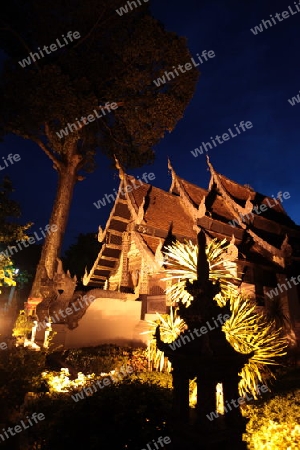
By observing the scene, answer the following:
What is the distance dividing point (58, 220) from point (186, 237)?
6.79 metres

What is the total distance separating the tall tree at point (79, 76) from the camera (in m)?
14.0

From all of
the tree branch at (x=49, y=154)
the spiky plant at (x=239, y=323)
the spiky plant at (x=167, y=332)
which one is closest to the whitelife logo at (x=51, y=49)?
the tree branch at (x=49, y=154)

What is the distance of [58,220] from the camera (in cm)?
1486

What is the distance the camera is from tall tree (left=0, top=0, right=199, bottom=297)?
14.0 m

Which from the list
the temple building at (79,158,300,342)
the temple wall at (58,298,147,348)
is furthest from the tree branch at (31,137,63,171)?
the temple wall at (58,298,147,348)

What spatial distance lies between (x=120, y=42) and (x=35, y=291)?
1300 cm

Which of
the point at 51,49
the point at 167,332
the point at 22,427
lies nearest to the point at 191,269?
the point at 167,332

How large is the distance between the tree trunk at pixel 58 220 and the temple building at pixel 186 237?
2.04 m

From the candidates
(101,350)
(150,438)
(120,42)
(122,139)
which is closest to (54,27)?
(120,42)

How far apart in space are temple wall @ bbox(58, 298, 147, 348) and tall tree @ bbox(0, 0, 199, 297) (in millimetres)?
3250

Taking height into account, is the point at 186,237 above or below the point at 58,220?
below

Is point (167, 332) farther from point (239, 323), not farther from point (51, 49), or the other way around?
point (51, 49)

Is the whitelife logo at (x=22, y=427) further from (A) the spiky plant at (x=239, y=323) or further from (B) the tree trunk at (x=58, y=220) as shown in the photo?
(B) the tree trunk at (x=58, y=220)

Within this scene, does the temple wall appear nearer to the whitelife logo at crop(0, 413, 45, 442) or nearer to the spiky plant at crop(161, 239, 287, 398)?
the spiky plant at crop(161, 239, 287, 398)
